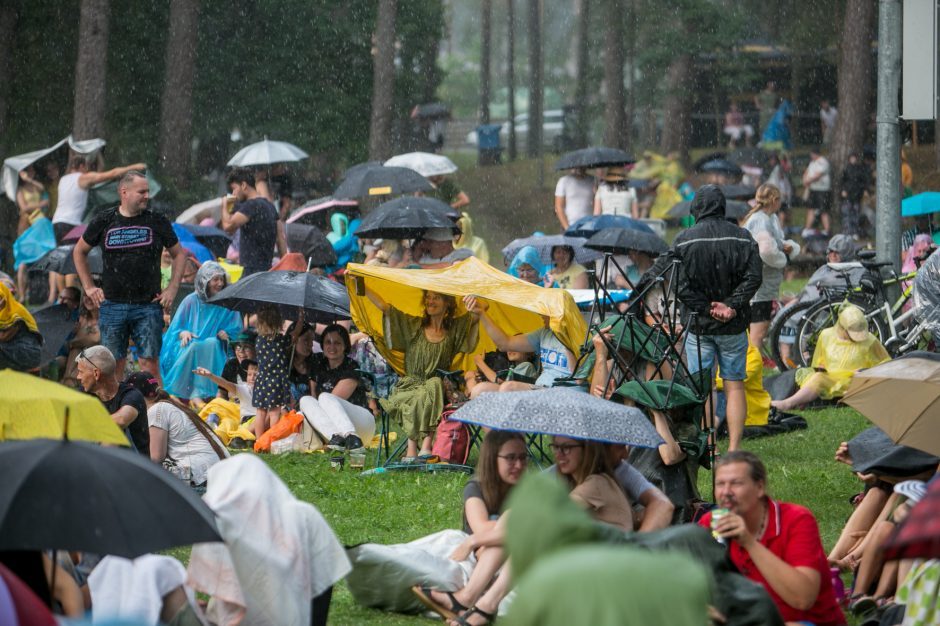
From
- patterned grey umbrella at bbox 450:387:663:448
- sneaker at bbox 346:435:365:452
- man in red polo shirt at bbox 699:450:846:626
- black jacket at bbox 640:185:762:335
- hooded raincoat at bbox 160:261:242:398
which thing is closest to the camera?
man in red polo shirt at bbox 699:450:846:626

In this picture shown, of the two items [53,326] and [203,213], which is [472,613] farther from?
[203,213]

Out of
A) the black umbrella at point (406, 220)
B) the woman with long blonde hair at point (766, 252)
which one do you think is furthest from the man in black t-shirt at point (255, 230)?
the woman with long blonde hair at point (766, 252)

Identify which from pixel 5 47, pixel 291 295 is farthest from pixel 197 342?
pixel 5 47

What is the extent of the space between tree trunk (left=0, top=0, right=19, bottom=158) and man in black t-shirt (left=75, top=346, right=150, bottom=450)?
19636 millimetres

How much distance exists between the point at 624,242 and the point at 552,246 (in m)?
1.60

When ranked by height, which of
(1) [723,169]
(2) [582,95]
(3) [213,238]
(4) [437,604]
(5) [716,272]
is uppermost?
(2) [582,95]

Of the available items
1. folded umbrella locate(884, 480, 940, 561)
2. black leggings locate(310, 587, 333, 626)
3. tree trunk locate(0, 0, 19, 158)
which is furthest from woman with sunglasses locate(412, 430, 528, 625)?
tree trunk locate(0, 0, 19, 158)

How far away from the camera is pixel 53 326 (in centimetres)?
1212

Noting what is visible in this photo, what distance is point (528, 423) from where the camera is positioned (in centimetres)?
638

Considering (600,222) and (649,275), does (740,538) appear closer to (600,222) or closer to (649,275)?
(649,275)

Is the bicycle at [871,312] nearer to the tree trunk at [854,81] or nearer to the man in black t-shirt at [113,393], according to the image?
the man in black t-shirt at [113,393]

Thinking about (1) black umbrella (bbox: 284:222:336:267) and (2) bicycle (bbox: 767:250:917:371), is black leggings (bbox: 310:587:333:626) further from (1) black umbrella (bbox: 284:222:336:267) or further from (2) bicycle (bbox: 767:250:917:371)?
(1) black umbrella (bbox: 284:222:336:267)

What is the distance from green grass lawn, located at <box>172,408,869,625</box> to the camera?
26.5 ft

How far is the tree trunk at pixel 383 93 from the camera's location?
2733 centimetres
